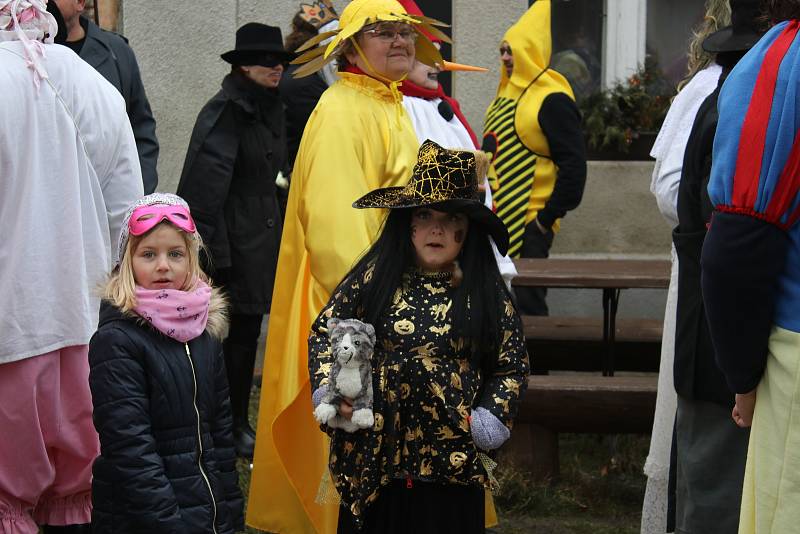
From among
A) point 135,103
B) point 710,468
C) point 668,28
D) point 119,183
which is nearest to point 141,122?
point 135,103

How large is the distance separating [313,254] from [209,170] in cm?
182

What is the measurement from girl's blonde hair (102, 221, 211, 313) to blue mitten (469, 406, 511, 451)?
36.0 inches

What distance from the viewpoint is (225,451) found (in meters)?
3.87

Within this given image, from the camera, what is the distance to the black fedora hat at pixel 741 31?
13.7ft

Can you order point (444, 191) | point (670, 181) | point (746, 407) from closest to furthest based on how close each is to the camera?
point (746, 407) → point (444, 191) → point (670, 181)

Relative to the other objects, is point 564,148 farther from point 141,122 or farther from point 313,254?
point 313,254

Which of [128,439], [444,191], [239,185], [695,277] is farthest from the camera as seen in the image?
[239,185]

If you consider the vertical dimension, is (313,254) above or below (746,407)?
above

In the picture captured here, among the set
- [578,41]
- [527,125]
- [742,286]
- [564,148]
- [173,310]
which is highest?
[578,41]

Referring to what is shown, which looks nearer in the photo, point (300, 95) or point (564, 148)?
point (300, 95)

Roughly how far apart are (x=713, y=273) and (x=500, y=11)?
6330mm

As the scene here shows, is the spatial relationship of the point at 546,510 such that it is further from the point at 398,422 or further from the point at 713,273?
the point at 713,273

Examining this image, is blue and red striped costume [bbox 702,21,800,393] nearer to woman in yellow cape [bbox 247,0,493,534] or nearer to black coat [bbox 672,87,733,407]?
black coat [bbox 672,87,733,407]

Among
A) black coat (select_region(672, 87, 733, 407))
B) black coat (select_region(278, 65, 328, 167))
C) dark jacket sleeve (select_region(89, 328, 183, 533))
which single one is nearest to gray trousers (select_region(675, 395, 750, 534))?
black coat (select_region(672, 87, 733, 407))
